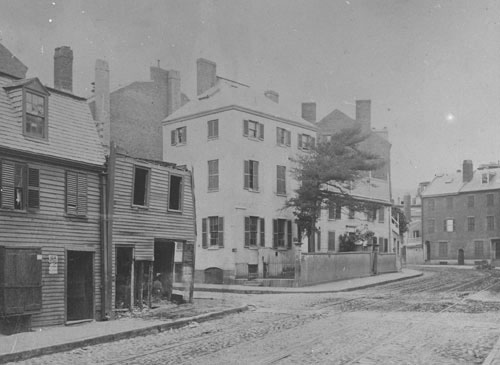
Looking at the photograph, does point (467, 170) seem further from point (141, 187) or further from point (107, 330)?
point (107, 330)

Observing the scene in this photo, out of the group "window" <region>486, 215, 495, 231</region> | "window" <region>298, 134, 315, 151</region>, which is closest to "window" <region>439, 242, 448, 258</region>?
"window" <region>486, 215, 495, 231</region>

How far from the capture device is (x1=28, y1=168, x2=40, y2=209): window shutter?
15266 mm

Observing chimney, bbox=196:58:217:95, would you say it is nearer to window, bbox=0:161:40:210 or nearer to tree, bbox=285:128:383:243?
tree, bbox=285:128:383:243

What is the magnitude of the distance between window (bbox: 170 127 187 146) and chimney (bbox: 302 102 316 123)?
15247mm

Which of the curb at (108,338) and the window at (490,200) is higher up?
the window at (490,200)

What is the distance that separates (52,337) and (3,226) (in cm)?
310

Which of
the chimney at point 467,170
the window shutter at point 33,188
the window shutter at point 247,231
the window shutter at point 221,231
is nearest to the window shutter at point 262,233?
the window shutter at point 247,231

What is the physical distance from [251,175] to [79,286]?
62.8 ft

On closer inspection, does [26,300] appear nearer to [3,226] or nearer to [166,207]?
[3,226]

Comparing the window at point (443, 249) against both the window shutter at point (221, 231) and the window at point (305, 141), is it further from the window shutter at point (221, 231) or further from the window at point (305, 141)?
the window shutter at point (221, 231)

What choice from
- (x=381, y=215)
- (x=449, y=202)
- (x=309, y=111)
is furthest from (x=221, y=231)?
(x=449, y=202)

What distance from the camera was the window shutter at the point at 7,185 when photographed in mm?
14578

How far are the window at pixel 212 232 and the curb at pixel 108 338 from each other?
15.6m

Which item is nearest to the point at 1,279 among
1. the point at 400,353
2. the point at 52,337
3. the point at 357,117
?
the point at 52,337
